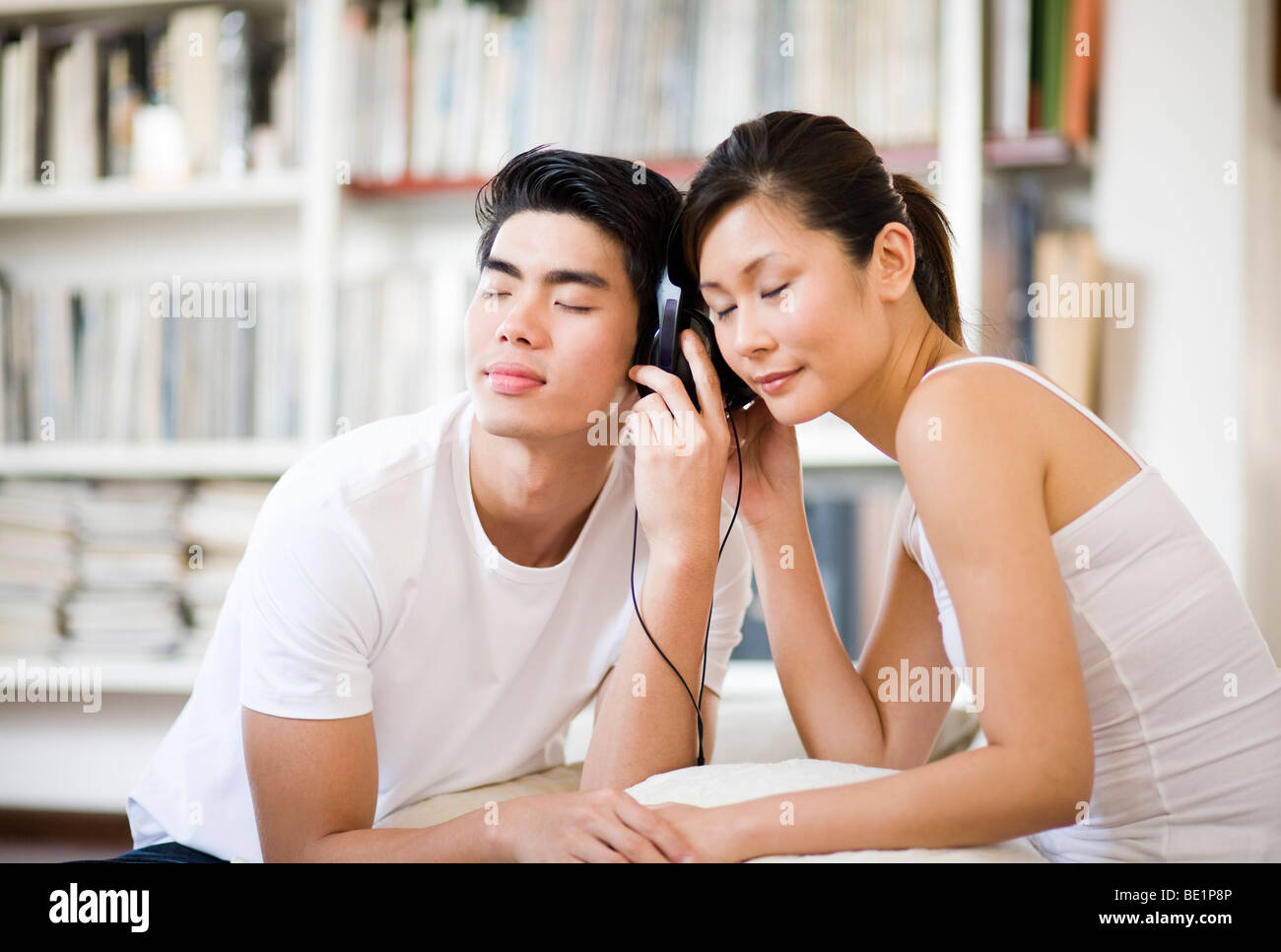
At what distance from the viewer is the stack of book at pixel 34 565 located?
7.21 ft

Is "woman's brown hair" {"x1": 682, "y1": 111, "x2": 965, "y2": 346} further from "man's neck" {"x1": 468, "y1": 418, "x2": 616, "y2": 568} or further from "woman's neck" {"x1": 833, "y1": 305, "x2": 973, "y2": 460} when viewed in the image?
"man's neck" {"x1": 468, "y1": 418, "x2": 616, "y2": 568}

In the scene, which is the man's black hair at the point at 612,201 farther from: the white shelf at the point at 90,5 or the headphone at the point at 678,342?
the white shelf at the point at 90,5

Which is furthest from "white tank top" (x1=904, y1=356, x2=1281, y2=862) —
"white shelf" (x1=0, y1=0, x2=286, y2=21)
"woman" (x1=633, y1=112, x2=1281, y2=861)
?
"white shelf" (x1=0, y1=0, x2=286, y2=21)

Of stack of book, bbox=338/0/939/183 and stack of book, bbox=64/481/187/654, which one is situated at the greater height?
stack of book, bbox=338/0/939/183

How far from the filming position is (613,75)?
2.06m

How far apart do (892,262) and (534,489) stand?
0.46m

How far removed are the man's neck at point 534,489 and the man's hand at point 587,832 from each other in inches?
15.4

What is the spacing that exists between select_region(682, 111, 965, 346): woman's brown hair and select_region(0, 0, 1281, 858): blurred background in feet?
3.05

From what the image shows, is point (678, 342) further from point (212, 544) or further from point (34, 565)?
point (34, 565)

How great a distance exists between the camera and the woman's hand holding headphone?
43.6 inches

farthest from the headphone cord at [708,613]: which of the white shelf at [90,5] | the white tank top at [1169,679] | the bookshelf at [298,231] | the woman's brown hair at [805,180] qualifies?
the white shelf at [90,5]

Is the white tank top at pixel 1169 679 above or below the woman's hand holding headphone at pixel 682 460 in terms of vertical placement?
below

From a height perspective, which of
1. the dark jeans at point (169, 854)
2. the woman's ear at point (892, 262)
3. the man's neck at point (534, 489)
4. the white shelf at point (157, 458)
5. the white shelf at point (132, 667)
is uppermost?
the woman's ear at point (892, 262)

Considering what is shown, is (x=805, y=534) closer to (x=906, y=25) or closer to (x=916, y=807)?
(x=916, y=807)
